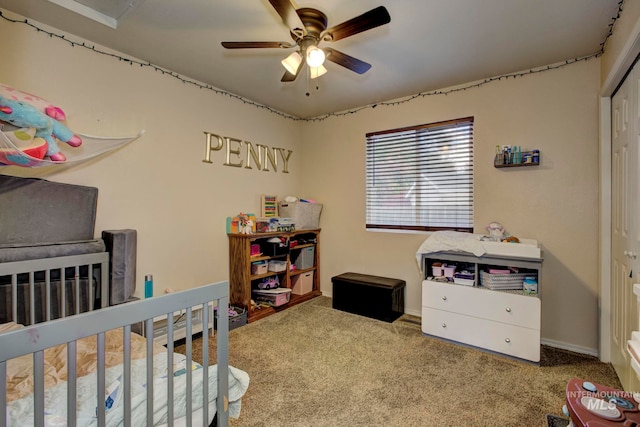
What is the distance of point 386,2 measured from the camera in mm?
1827

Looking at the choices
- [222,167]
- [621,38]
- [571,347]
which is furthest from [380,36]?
[571,347]

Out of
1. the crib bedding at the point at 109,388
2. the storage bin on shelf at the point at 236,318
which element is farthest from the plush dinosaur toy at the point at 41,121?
the storage bin on shelf at the point at 236,318

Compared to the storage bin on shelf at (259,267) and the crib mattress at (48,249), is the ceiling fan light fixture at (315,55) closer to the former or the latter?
the crib mattress at (48,249)

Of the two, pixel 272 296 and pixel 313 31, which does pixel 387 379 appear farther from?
pixel 313 31

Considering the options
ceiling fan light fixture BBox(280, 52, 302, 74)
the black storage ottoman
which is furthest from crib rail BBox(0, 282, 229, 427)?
the black storage ottoman

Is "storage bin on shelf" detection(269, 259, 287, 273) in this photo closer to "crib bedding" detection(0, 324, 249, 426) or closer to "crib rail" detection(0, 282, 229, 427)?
"crib bedding" detection(0, 324, 249, 426)

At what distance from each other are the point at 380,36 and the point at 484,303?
2.13 metres

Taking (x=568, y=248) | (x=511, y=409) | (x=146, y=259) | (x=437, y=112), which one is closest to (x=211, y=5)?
(x=146, y=259)

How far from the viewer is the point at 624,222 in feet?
6.39

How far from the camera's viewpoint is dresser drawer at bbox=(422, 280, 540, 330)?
7.39 ft

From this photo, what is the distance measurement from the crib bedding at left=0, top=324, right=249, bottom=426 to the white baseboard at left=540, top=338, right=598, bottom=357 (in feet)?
8.47

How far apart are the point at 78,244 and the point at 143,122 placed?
1.12m

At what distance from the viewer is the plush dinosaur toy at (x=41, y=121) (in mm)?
1597

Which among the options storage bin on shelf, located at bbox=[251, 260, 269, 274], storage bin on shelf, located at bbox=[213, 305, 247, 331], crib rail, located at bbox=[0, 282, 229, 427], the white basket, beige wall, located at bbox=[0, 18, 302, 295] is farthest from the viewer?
storage bin on shelf, located at bbox=[251, 260, 269, 274]
